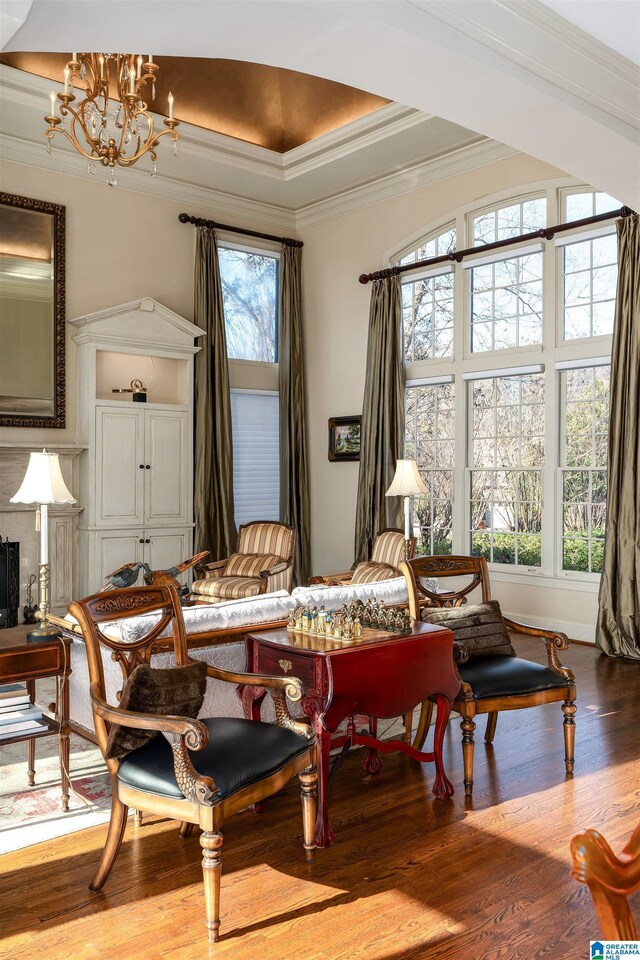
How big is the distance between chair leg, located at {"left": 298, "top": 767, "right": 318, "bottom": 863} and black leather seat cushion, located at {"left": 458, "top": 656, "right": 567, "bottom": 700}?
3.18 feet

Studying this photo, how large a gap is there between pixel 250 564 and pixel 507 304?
336 centimetres

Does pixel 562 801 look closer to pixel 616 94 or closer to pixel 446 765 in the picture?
pixel 446 765

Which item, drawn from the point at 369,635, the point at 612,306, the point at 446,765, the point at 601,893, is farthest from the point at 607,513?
the point at 601,893

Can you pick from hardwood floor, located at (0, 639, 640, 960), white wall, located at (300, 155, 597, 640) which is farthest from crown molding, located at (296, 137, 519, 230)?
hardwood floor, located at (0, 639, 640, 960)

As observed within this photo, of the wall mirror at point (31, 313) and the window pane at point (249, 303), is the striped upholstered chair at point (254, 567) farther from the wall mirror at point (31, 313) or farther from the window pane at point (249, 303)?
the window pane at point (249, 303)

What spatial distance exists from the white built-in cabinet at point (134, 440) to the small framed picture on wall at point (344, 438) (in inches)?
64.7

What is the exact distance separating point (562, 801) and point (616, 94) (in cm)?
320

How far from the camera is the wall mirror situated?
7215mm

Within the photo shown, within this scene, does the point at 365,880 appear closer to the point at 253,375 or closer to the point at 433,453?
the point at 433,453

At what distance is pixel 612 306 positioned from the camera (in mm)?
6660

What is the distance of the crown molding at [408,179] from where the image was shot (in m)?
7.40

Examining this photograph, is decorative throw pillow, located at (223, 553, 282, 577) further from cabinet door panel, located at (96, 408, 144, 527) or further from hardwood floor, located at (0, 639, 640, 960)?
hardwood floor, located at (0, 639, 640, 960)

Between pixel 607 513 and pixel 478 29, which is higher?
pixel 478 29

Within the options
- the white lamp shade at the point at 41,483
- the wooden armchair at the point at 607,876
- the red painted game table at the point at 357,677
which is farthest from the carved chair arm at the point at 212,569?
the wooden armchair at the point at 607,876
